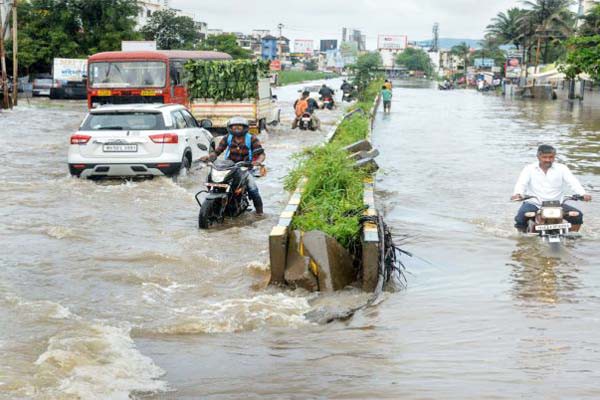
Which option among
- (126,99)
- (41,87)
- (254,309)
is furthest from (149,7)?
(254,309)

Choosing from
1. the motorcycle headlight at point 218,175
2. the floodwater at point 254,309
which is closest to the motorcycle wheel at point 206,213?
the floodwater at point 254,309

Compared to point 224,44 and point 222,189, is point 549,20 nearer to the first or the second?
point 224,44

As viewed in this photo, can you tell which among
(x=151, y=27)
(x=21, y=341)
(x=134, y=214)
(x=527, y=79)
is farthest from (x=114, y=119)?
(x=527, y=79)

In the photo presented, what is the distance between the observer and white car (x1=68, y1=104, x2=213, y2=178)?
1452 centimetres

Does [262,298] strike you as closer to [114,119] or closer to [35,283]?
[35,283]

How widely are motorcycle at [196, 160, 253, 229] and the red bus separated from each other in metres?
14.9

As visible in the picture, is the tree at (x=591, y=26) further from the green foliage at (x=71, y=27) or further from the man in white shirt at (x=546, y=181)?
the man in white shirt at (x=546, y=181)

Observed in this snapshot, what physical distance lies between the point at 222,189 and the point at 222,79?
45.8ft

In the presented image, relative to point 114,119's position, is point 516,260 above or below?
below

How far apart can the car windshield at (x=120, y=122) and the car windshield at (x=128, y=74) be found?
11558 millimetres

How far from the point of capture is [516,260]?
987 cm

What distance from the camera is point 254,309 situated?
758 cm

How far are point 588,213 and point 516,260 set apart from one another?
153 inches

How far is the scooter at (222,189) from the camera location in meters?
11.2
